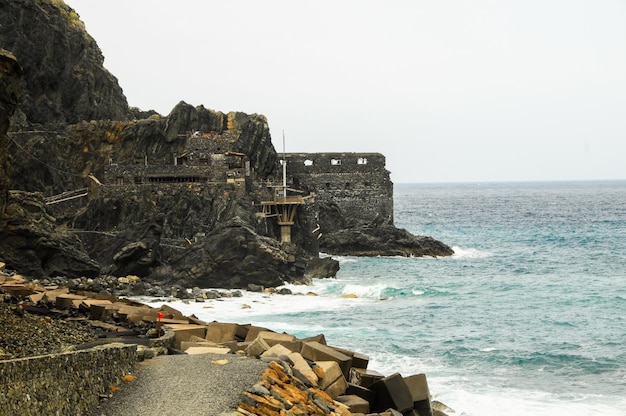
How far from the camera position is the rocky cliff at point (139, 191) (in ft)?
132

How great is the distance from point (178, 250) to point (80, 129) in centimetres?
1749

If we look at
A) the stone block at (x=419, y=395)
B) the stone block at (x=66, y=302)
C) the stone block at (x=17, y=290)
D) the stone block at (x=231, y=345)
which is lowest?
the stone block at (x=419, y=395)

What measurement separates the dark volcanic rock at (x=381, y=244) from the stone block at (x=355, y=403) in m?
47.7

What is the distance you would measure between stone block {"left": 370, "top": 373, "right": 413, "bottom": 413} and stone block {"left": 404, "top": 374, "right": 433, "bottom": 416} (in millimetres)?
254

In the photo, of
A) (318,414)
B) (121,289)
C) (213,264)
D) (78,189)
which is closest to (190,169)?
(78,189)

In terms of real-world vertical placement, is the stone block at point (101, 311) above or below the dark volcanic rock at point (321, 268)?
above

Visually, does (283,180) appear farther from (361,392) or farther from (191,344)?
(361,392)

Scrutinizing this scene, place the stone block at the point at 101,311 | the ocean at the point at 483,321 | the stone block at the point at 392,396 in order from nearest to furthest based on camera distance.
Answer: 1. the stone block at the point at 392,396
2. the stone block at the point at 101,311
3. the ocean at the point at 483,321

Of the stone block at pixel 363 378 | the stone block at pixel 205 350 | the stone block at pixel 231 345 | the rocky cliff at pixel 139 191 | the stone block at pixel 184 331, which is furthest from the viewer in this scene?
the rocky cliff at pixel 139 191

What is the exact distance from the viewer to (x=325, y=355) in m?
16.5

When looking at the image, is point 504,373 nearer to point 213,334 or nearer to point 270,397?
point 213,334

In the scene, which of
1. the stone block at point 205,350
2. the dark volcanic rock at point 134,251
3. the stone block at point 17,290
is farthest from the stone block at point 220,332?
the dark volcanic rock at point 134,251

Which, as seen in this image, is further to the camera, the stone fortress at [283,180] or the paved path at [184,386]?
the stone fortress at [283,180]

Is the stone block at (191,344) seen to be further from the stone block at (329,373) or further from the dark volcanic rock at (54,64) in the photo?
the dark volcanic rock at (54,64)
